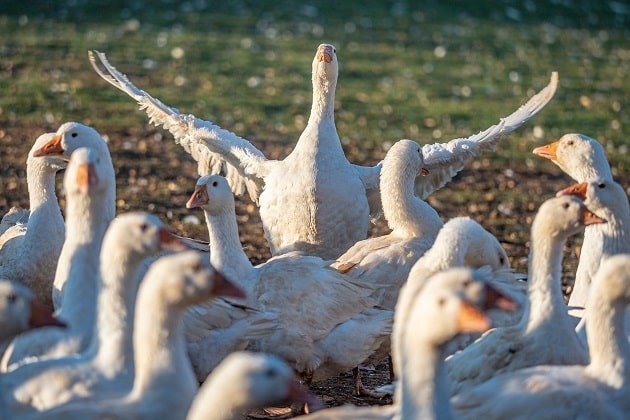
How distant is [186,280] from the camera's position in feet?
17.3

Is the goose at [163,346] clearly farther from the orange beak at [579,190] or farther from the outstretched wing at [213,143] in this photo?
the outstretched wing at [213,143]

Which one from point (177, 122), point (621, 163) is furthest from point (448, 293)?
point (621, 163)

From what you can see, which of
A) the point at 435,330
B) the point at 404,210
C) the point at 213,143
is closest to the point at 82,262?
the point at 435,330

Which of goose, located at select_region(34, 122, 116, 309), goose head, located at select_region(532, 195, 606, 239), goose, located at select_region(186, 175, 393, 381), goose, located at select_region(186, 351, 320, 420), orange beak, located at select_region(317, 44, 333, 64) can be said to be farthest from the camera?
orange beak, located at select_region(317, 44, 333, 64)

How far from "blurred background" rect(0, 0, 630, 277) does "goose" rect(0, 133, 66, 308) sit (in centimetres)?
264

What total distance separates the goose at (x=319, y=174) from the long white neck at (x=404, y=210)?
70cm

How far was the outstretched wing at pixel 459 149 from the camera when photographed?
32.8ft

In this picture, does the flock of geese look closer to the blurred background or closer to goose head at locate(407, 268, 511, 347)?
goose head at locate(407, 268, 511, 347)

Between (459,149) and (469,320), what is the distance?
5007mm

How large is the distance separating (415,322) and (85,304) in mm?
1882

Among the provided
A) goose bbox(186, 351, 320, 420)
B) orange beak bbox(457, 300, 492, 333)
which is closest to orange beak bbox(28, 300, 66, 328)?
goose bbox(186, 351, 320, 420)

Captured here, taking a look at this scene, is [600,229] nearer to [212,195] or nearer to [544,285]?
[544,285]

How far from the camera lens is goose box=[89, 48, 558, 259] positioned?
9.39 metres

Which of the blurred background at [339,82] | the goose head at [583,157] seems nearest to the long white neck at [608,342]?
the goose head at [583,157]
